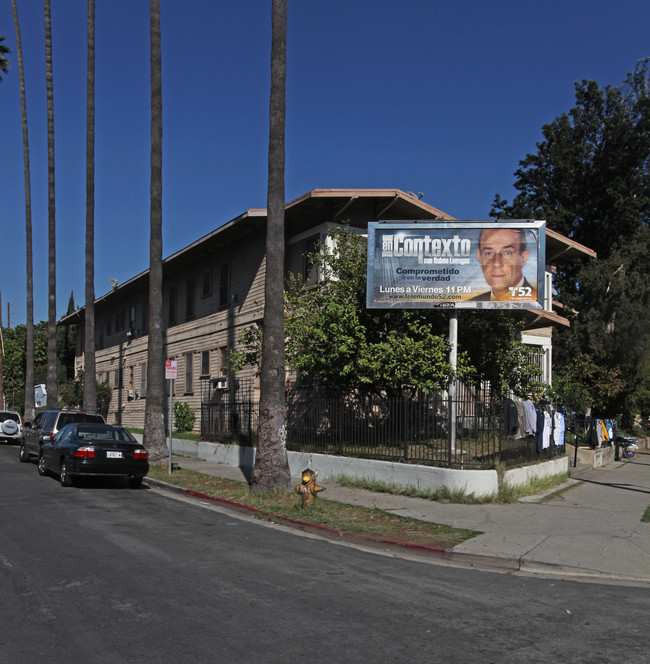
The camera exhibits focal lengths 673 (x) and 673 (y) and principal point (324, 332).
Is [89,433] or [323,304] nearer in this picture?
[89,433]

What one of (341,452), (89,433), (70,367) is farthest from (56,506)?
(70,367)

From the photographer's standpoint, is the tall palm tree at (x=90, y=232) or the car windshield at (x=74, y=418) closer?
the car windshield at (x=74, y=418)

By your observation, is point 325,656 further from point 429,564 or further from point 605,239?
point 605,239

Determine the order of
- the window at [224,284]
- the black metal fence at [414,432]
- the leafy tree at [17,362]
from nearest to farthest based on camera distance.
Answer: the black metal fence at [414,432]
the window at [224,284]
the leafy tree at [17,362]

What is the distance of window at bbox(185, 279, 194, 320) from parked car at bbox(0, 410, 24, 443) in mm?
9146

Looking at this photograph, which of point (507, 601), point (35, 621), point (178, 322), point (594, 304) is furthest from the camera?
point (594, 304)

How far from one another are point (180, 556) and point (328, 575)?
1.92m

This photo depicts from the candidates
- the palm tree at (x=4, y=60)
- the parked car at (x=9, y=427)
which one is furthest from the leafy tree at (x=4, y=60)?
the parked car at (x=9, y=427)

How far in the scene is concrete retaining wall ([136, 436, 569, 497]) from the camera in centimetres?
1291

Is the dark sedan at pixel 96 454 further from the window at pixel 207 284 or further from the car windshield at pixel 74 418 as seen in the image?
the window at pixel 207 284

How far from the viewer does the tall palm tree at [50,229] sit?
31.4m

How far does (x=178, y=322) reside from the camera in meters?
29.6

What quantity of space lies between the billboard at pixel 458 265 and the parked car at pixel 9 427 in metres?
21.4

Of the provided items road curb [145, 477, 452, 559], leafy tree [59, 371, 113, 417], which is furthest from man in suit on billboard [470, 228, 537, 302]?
leafy tree [59, 371, 113, 417]
